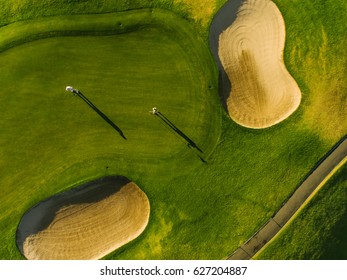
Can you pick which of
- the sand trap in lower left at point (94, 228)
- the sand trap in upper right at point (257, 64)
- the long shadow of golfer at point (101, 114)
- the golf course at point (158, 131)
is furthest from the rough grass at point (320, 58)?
the sand trap in lower left at point (94, 228)

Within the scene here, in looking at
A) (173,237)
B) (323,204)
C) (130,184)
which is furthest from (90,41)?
(323,204)

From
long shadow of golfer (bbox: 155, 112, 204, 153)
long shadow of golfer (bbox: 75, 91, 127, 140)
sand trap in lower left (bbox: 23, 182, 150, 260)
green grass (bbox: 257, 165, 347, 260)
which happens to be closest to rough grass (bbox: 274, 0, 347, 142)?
green grass (bbox: 257, 165, 347, 260)

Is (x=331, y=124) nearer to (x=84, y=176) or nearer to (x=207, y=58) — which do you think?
(x=207, y=58)

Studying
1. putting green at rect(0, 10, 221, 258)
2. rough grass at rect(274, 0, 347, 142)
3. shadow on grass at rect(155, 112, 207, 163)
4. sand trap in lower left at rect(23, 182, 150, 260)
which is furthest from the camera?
rough grass at rect(274, 0, 347, 142)

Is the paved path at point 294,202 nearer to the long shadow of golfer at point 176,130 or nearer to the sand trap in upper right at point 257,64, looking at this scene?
the sand trap in upper right at point 257,64

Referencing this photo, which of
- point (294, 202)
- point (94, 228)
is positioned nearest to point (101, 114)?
point (94, 228)

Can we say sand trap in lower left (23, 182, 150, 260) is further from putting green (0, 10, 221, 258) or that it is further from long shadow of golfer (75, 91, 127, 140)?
long shadow of golfer (75, 91, 127, 140)
